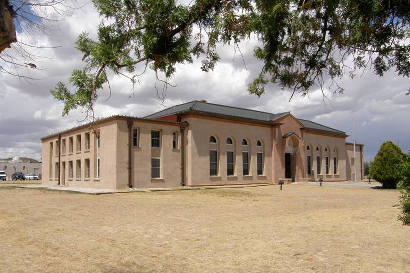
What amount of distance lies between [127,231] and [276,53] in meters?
7.54

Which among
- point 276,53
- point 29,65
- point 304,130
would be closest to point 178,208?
point 276,53

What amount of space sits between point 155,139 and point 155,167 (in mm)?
2392

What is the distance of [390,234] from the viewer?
1127 cm

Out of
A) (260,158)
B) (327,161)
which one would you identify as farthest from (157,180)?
(327,161)

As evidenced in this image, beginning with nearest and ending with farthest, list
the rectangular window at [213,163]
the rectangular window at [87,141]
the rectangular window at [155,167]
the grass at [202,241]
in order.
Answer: the grass at [202,241] → the rectangular window at [155,167] → the rectangular window at [87,141] → the rectangular window at [213,163]

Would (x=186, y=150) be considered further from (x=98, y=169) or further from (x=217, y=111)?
(x=98, y=169)

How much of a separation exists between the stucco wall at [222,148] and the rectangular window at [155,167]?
107 inches

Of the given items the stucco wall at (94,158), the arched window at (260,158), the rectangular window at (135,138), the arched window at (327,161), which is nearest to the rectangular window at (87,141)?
the stucco wall at (94,158)

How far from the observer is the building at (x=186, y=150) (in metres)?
30.9

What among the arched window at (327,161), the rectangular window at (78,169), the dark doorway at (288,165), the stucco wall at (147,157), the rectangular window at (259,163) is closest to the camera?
the stucco wall at (147,157)

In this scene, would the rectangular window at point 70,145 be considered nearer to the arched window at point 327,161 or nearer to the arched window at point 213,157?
the arched window at point 213,157

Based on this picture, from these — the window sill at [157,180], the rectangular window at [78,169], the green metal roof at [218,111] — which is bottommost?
the window sill at [157,180]

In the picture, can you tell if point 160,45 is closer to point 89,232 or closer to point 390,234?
point 89,232

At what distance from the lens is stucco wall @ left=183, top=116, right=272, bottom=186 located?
111 feet
